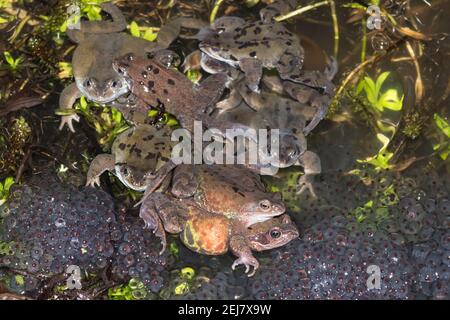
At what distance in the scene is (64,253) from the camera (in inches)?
205

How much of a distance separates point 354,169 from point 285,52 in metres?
1.25

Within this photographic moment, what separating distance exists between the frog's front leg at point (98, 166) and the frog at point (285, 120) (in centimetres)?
105

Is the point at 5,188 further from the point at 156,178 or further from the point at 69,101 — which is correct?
the point at 156,178

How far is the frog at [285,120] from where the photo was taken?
5.69 m

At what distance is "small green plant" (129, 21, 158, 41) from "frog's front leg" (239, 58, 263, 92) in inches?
35.5

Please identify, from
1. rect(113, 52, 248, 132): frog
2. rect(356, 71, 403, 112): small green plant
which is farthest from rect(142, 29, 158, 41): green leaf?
rect(356, 71, 403, 112): small green plant

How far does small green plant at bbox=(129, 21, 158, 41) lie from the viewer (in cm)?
614

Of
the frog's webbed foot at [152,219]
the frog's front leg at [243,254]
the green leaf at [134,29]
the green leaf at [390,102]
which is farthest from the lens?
the green leaf at [134,29]

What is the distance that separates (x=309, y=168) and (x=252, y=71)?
103 centimetres

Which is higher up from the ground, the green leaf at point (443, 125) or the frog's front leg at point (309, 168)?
the green leaf at point (443, 125)

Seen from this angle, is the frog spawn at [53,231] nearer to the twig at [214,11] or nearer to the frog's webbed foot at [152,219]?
the frog's webbed foot at [152,219]

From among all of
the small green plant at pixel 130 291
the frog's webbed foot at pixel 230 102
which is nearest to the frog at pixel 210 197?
the small green plant at pixel 130 291

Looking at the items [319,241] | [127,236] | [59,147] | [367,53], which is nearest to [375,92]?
[367,53]

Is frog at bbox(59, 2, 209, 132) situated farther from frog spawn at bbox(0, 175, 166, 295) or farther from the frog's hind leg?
the frog's hind leg
